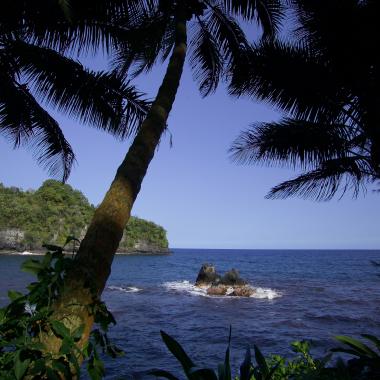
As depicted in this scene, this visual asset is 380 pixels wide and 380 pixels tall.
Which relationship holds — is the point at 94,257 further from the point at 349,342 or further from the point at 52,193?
the point at 52,193

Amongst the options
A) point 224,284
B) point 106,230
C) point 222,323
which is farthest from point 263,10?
point 224,284

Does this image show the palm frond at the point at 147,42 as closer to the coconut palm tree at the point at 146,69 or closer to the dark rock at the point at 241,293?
the coconut palm tree at the point at 146,69

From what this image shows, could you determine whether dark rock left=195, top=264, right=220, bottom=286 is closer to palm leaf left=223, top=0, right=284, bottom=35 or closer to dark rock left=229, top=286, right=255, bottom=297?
dark rock left=229, top=286, right=255, bottom=297

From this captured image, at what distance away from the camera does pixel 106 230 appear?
2.73m

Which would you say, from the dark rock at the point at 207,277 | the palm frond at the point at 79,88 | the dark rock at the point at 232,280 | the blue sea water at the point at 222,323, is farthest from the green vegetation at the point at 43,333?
the dark rock at the point at 207,277

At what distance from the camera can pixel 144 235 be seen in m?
133

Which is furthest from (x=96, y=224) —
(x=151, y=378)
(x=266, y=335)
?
(x=266, y=335)

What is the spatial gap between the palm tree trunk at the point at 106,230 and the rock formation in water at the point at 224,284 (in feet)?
81.7

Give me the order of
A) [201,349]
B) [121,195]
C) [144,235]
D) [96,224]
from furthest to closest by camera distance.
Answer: [144,235] → [201,349] → [121,195] → [96,224]

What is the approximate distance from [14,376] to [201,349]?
11812mm

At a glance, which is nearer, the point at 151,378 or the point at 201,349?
the point at 151,378

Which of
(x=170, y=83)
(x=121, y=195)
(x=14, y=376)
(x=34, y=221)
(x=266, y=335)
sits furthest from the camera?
(x=34, y=221)

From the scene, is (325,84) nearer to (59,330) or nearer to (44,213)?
(59,330)

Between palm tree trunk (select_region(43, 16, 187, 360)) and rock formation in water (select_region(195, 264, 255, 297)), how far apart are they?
24.9 metres
